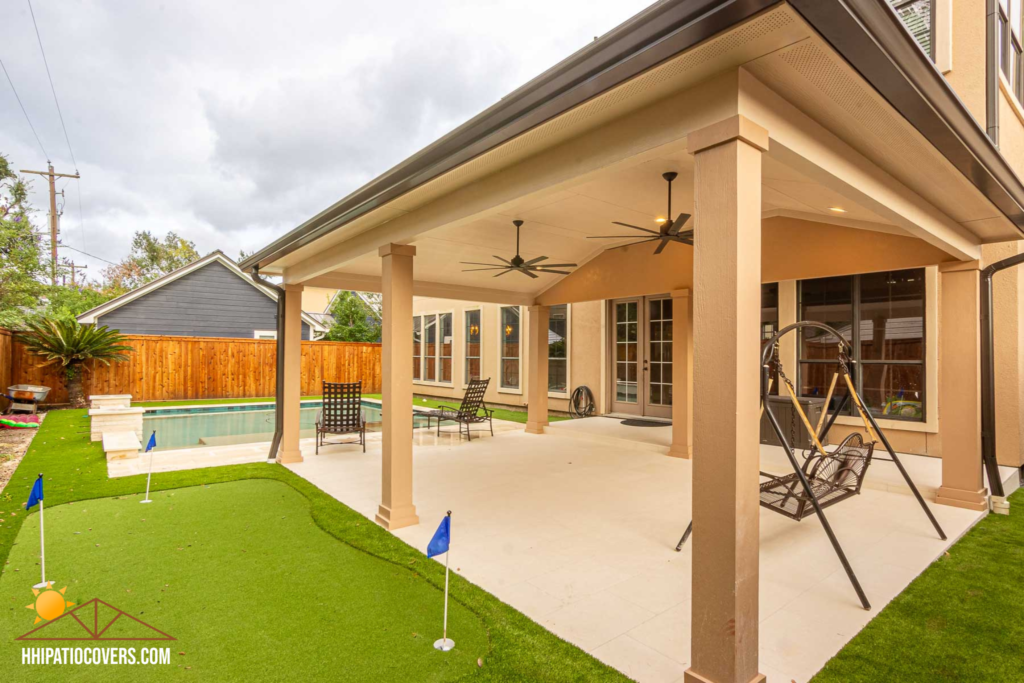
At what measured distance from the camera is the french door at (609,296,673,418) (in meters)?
9.79

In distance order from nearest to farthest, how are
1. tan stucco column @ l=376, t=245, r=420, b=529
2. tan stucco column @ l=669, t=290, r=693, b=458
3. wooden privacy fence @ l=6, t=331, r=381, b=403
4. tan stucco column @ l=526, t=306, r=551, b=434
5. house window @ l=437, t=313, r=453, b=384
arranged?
tan stucco column @ l=376, t=245, r=420, b=529 → tan stucco column @ l=669, t=290, r=693, b=458 → tan stucco column @ l=526, t=306, r=551, b=434 → wooden privacy fence @ l=6, t=331, r=381, b=403 → house window @ l=437, t=313, r=453, b=384

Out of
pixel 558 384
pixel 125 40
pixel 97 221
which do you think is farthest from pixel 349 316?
pixel 97 221

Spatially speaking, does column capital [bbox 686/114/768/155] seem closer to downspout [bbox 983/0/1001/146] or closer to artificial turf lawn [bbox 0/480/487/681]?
artificial turf lawn [bbox 0/480/487/681]

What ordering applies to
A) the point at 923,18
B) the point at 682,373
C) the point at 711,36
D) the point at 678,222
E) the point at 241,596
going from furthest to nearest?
1. the point at 682,373
2. the point at 923,18
3. the point at 678,222
4. the point at 241,596
5. the point at 711,36

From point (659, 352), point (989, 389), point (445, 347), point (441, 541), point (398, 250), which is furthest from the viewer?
point (445, 347)

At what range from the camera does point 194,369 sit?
1380cm

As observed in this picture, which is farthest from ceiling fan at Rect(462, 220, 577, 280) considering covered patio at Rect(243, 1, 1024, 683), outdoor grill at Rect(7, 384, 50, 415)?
outdoor grill at Rect(7, 384, 50, 415)

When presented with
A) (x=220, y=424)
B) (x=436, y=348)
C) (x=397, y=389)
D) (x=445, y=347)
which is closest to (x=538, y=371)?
(x=397, y=389)

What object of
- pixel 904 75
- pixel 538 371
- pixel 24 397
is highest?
pixel 904 75

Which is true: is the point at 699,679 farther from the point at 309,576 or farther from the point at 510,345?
the point at 510,345

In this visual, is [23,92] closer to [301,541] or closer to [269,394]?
[269,394]

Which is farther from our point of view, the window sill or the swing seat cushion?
the window sill

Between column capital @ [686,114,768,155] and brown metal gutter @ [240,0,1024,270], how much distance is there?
34cm

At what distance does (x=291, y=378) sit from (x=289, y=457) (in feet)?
3.49
